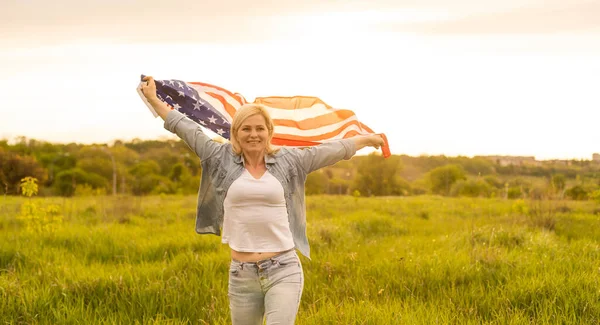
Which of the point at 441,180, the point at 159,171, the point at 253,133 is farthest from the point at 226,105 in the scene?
the point at 159,171

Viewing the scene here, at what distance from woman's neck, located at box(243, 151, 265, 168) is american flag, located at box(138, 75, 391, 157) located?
1.30 m

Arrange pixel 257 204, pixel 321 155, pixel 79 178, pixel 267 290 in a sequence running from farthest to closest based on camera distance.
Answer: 1. pixel 79 178
2. pixel 321 155
3. pixel 257 204
4. pixel 267 290

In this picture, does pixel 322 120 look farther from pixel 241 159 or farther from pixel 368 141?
pixel 241 159

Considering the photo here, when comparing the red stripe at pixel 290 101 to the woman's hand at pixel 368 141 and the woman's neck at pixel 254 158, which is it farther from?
the woman's neck at pixel 254 158

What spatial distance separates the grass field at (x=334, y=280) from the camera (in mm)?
5371

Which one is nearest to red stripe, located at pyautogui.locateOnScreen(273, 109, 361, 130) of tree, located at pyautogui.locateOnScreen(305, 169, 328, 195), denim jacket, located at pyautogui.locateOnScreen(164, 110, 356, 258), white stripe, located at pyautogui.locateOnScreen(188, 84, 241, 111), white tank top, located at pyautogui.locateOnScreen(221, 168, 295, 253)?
white stripe, located at pyautogui.locateOnScreen(188, 84, 241, 111)

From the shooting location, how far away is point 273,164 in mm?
3904

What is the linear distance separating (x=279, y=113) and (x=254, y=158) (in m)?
1.67

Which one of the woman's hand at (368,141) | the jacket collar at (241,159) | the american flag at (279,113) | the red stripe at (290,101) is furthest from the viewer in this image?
the red stripe at (290,101)

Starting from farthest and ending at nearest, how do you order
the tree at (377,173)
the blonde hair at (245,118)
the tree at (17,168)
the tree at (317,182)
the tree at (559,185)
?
1. the tree at (377,173)
2. the tree at (317,182)
3. the tree at (17,168)
4. the tree at (559,185)
5. the blonde hair at (245,118)

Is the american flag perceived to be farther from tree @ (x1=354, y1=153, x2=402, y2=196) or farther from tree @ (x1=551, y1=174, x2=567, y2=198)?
tree @ (x1=354, y1=153, x2=402, y2=196)

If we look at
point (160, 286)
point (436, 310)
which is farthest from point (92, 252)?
point (436, 310)

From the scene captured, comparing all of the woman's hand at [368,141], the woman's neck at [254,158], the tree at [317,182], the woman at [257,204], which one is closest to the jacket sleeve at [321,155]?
the woman at [257,204]

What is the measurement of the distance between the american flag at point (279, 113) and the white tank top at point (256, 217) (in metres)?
1.58
